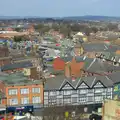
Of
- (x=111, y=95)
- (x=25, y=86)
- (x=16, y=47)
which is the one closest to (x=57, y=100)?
(x=25, y=86)

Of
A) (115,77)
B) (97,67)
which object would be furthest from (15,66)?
(115,77)

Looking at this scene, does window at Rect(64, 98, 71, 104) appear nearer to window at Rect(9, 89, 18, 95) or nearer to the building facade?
the building facade

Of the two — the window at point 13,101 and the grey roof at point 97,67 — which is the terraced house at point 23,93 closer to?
the window at point 13,101

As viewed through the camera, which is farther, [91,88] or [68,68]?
[68,68]

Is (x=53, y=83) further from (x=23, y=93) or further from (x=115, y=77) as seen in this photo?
(x=115, y=77)

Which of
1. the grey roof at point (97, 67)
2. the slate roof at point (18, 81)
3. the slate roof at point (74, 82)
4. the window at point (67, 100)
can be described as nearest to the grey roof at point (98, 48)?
the grey roof at point (97, 67)

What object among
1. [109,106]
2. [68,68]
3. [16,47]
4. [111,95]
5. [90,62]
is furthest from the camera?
[16,47]

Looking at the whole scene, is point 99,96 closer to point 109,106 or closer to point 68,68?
point 68,68

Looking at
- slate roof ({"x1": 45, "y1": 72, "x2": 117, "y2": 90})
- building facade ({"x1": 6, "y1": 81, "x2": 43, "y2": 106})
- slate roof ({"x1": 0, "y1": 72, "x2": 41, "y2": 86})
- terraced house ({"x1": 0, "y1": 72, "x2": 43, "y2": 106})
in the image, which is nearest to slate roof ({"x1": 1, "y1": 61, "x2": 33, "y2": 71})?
slate roof ({"x1": 0, "y1": 72, "x2": 41, "y2": 86})

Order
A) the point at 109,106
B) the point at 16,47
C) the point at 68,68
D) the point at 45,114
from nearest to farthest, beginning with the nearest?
the point at 109,106 → the point at 45,114 → the point at 68,68 → the point at 16,47
